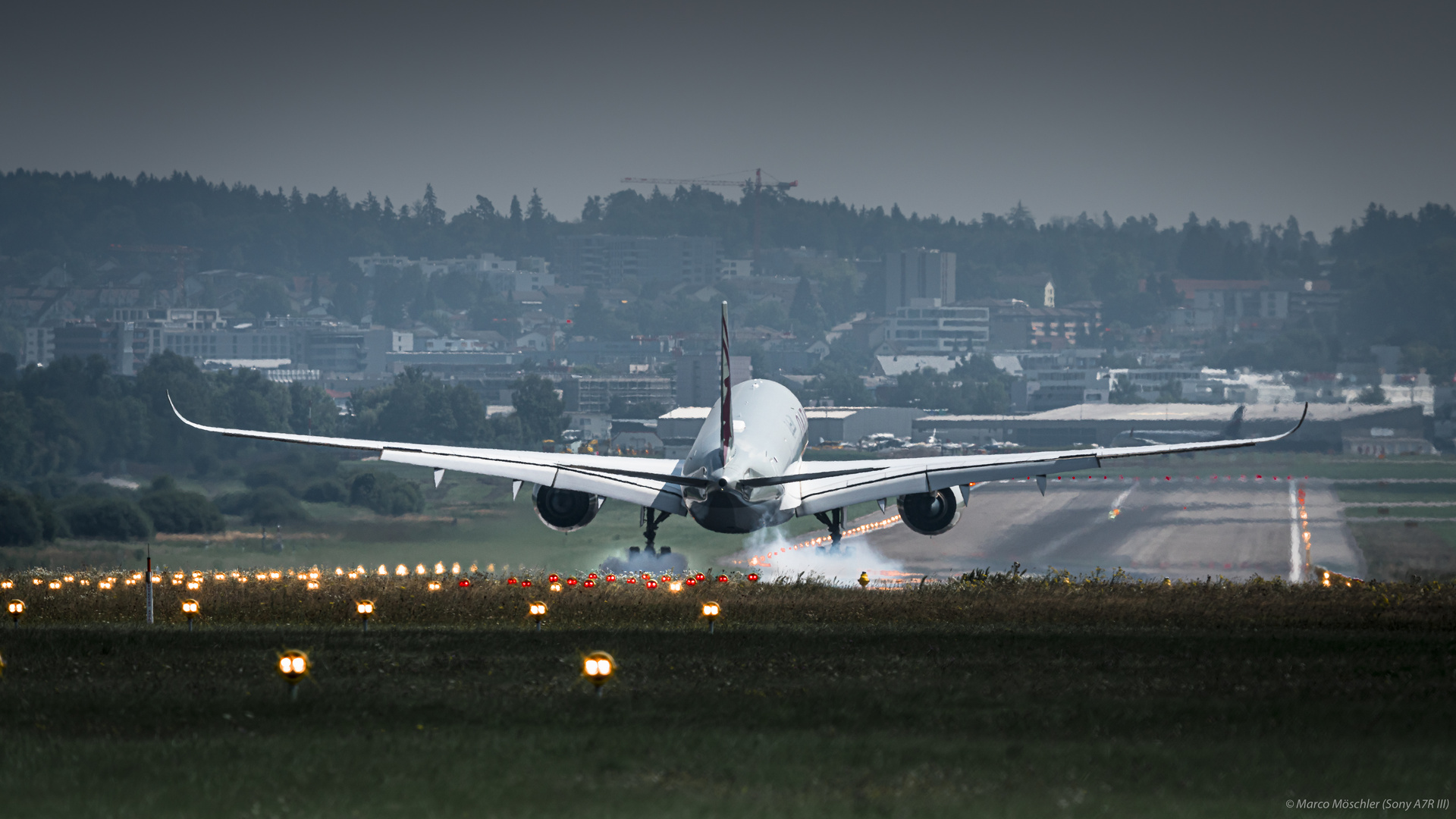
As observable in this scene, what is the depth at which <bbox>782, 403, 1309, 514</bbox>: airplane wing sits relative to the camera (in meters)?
53.0

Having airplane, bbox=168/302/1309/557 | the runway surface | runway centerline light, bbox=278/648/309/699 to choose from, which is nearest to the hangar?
the runway surface

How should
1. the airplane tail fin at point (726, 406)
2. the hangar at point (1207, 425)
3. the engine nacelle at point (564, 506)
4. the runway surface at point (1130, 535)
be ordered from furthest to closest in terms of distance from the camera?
the hangar at point (1207, 425), the runway surface at point (1130, 535), the engine nacelle at point (564, 506), the airplane tail fin at point (726, 406)

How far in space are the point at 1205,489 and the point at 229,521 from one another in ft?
209

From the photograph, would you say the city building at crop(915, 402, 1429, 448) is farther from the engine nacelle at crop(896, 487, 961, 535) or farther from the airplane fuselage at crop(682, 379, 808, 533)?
the airplane fuselage at crop(682, 379, 808, 533)

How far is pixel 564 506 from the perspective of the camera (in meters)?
56.5

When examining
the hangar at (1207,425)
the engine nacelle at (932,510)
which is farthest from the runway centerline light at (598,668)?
the hangar at (1207,425)

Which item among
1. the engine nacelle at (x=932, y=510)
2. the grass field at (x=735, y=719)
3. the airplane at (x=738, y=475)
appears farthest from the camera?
the engine nacelle at (x=932, y=510)

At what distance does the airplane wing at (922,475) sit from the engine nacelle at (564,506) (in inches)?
269

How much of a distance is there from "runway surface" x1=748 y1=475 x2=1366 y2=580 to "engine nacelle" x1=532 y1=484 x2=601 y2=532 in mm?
10980

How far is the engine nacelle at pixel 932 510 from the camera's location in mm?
56062

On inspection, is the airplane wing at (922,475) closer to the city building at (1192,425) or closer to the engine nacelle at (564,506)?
the engine nacelle at (564,506)

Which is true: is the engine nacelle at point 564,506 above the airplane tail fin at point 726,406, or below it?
below

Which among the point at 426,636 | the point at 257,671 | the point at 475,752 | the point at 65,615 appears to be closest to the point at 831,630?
the point at 426,636

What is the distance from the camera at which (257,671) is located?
26016mm
